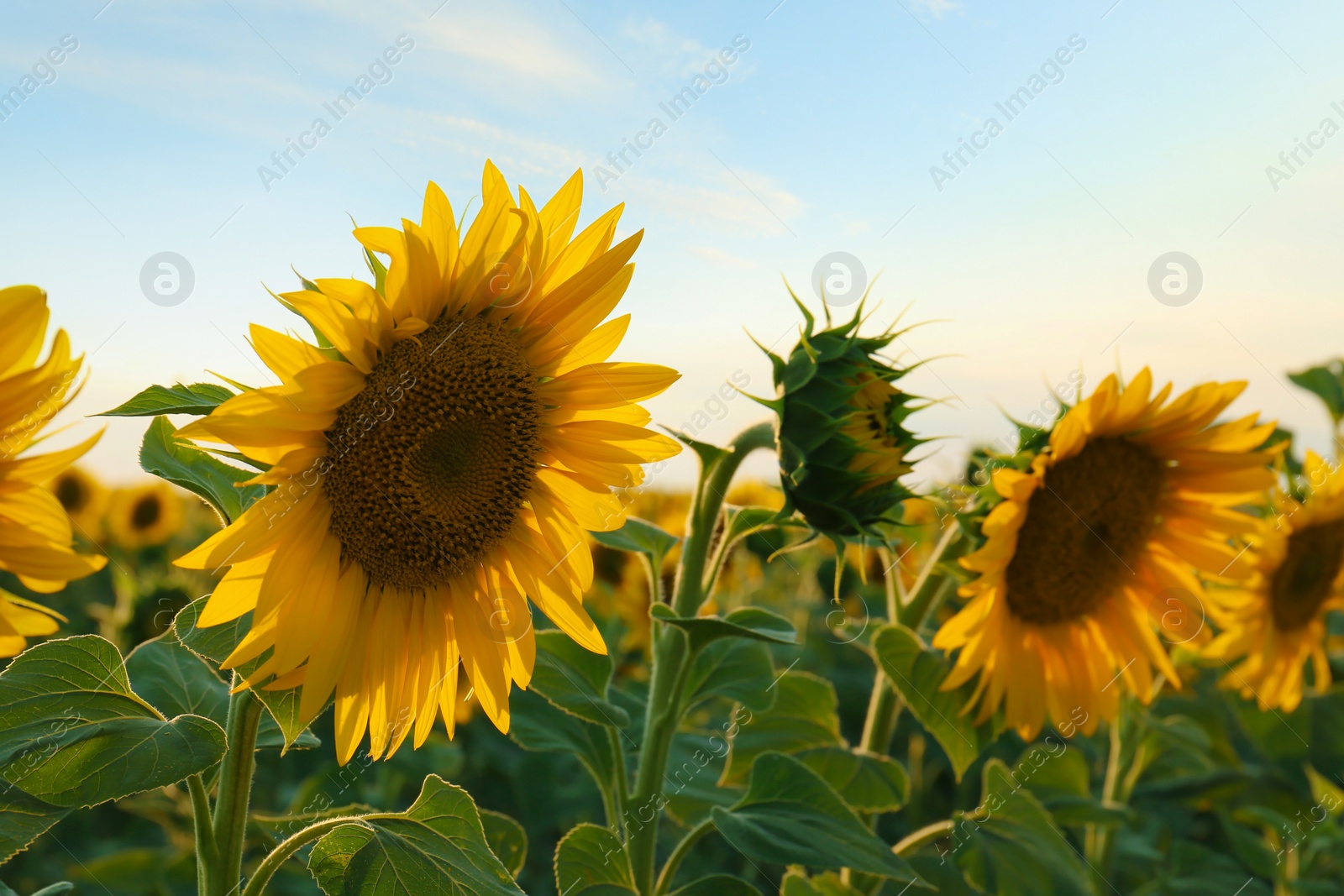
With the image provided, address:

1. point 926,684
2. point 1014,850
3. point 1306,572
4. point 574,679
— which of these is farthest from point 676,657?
point 1306,572

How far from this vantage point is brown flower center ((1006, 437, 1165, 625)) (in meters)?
2.65

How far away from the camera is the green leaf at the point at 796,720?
263 centimetres

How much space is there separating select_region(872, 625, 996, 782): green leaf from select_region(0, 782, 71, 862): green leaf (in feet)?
5.48

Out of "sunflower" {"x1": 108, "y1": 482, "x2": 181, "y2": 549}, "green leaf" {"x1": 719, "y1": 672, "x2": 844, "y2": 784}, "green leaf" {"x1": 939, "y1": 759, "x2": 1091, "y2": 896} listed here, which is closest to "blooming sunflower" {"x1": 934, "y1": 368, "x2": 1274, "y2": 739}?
"green leaf" {"x1": 939, "y1": 759, "x2": 1091, "y2": 896}

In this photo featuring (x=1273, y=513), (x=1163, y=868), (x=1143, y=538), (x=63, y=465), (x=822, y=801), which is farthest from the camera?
(x=1163, y=868)

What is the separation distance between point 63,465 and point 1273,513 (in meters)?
3.72

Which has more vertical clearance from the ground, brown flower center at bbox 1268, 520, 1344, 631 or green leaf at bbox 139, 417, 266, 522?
brown flower center at bbox 1268, 520, 1344, 631

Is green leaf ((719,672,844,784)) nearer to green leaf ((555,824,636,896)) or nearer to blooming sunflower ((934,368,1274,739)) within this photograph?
blooming sunflower ((934,368,1274,739))

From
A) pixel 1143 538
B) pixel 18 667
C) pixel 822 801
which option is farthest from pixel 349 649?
pixel 1143 538

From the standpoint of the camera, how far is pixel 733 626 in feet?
5.98

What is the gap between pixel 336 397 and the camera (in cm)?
152

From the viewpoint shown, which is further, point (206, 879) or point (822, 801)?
point (822, 801)

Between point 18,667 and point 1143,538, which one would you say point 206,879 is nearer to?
point 18,667

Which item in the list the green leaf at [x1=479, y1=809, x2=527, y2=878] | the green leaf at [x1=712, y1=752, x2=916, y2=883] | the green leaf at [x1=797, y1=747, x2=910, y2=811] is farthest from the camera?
the green leaf at [x1=797, y1=747, x2=910, y2=811]
